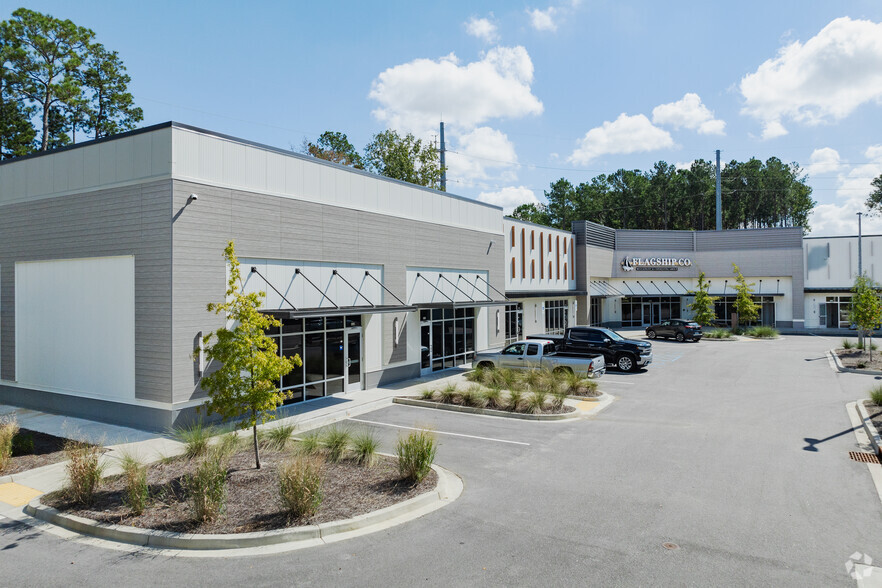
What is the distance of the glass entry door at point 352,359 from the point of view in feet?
61.0

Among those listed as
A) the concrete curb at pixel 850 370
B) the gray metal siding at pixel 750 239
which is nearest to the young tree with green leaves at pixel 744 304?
the gray metal siding at pixel 750 239

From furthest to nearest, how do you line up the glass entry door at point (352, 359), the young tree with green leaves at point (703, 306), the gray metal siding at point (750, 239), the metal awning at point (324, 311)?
1. the gray metal siding at point (750, 239)
2. the young tree with green leaves at point (703, 306)
3. the glass entry door at point (352, 359)
4. the metal awning at point (324, 311)

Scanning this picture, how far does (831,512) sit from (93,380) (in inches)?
651

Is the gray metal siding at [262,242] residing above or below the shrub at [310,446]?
above

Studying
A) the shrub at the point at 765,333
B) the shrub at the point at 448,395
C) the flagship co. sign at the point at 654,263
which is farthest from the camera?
the flagship co. sign at the point at 654,263

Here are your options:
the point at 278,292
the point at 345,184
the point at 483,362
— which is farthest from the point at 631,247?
the point at 278,292

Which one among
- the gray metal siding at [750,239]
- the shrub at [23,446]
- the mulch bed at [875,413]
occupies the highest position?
the gray metal siding at [750,239]

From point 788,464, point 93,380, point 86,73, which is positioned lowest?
point 788,464

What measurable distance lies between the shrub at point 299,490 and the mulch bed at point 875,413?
13170 millimetres

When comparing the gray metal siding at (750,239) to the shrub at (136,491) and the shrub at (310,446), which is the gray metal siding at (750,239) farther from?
the shrub at (136,491)

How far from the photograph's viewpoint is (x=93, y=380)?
15.0 meters

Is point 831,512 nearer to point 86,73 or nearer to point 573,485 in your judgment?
point 573,485

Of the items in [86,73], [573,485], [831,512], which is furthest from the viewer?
[86,73]

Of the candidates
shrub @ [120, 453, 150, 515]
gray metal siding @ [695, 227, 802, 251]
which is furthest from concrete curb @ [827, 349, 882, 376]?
shrub @ [120, 453, 150, 515]
